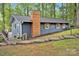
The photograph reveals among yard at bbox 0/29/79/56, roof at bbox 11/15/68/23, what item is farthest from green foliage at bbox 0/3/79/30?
yard at bbox 0/29/79/56

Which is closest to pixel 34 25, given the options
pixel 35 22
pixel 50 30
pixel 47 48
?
pixel 35 22

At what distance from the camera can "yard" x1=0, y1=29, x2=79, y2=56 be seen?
5457 millimetres

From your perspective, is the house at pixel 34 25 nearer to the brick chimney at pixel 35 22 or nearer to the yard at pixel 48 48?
the brick chimney at pixel 35 22

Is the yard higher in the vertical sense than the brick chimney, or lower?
lower

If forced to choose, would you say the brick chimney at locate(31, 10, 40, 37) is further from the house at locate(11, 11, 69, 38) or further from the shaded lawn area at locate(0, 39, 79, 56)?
the shaded lawn area at locate(0, 39, 79, 56)

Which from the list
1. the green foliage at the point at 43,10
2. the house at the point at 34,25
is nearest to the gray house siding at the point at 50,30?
the house at the point at 34,25

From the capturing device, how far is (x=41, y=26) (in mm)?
5527

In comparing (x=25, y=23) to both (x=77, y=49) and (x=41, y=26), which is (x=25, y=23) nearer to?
(x=41, y=26)

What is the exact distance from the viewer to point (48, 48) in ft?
18.0

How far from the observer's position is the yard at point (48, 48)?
546cm

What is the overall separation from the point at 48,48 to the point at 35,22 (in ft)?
1.40

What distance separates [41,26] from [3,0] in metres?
0.68

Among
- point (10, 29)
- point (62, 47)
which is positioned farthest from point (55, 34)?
point (10, 29)

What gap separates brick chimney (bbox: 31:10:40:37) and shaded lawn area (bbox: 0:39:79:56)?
18 centimetres
